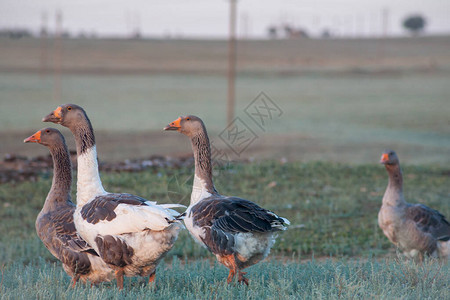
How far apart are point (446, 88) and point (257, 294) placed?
166 ft

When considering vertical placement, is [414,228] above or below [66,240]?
below

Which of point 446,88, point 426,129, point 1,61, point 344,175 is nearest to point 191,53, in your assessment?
point 1,61

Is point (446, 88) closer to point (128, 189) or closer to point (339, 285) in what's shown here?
point (128, 189)

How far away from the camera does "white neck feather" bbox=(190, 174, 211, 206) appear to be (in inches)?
272

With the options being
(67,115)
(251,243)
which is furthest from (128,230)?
(67,115)

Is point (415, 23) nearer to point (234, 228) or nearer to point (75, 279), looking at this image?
point (234, 228)

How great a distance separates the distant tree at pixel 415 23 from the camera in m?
129

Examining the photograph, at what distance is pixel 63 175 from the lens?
24.1 feet

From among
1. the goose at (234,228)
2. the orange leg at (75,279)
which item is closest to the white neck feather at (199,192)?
the goose at (234,228)

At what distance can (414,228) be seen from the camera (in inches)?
345

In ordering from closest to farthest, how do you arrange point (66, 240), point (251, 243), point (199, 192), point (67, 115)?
point (251, 243) < point (66, 240) < point (67, 115) < point (199, 192)

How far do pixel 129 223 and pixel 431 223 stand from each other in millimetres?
5022

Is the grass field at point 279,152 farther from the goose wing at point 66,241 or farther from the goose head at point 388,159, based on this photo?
the goose head at point 388,159

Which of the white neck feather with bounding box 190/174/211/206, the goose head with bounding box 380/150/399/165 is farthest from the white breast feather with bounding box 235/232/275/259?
the goose head with bounding box 380/150/399/165
